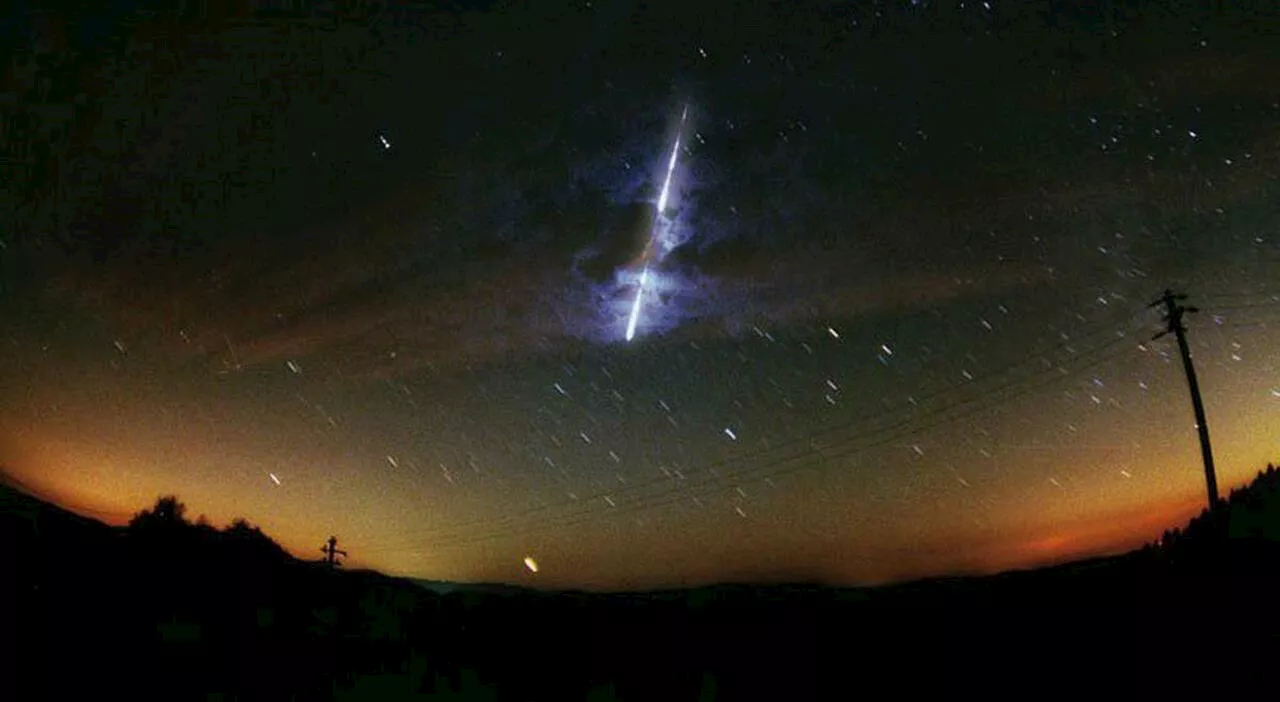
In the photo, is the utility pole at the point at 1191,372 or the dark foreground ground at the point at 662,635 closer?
the dark foreground ground at the point at 662,635

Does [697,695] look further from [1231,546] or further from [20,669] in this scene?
[20,669]

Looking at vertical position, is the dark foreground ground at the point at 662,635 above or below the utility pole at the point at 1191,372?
below

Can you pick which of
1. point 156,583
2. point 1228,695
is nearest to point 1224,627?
point 1228,695

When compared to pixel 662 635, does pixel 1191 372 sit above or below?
above

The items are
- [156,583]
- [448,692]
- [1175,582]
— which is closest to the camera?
[448,692]

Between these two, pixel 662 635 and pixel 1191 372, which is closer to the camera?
pixel 662 635
